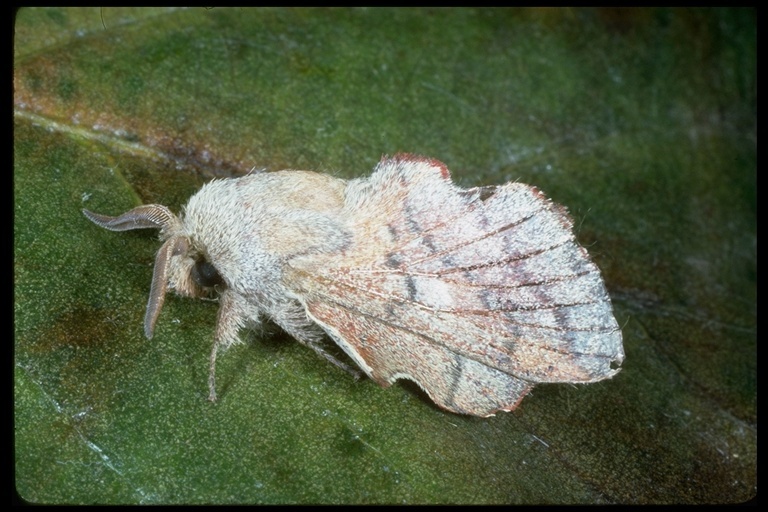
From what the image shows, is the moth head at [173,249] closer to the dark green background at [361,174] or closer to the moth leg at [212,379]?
the dark green background at [361,174]

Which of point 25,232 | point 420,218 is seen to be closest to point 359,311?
point 420,218

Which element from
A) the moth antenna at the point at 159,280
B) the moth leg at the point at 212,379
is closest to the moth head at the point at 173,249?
the moth antenna at the point at 159,280

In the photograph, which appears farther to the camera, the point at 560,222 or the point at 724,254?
the point at 724,254

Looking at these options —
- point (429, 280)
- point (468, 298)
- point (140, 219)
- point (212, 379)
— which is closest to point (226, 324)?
point (212, 379)

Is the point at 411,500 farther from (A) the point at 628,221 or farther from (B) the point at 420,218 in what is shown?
(A) the point at 628,221

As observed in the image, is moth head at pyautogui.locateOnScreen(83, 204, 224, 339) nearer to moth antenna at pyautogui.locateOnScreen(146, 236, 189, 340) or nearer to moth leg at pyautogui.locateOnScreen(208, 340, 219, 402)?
moth antenna at pyautogui.locateOnScreen(146, 236, 189, 340)
